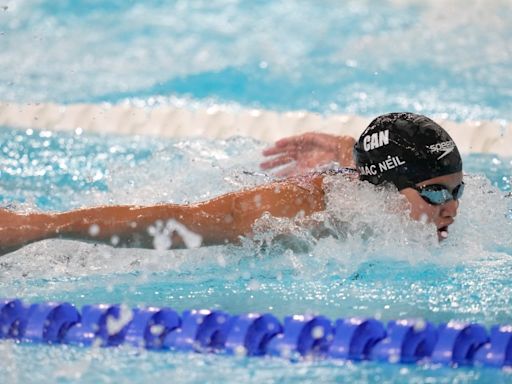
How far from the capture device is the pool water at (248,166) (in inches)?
96.2

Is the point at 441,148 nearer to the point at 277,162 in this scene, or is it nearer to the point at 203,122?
the point at 277,162

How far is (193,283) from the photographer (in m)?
2.79

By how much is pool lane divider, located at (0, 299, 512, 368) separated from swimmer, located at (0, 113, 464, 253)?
26 cm

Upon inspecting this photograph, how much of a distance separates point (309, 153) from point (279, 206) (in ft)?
3.42

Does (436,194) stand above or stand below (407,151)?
below

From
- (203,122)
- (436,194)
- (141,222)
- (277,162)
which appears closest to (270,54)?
(203,122)

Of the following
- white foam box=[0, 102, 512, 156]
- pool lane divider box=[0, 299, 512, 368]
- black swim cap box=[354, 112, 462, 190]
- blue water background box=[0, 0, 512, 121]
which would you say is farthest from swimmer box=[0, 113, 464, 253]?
blue water background box=[0, 0, 512, 121]

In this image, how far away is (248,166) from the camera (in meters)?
4.11

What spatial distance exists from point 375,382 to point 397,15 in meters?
4.72

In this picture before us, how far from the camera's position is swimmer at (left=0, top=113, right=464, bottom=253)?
2527 millimetres

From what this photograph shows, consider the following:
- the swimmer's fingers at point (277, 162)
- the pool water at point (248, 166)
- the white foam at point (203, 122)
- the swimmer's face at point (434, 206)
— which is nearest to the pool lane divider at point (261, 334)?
the pool water at point (248, 166)

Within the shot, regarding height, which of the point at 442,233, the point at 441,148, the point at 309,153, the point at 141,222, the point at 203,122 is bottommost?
the point at 442,233

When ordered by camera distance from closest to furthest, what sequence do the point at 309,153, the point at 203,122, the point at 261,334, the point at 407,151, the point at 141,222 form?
the point at 261,334, the point at 141,222, the point at 407,151, the point at 309,153, the point at 203,122

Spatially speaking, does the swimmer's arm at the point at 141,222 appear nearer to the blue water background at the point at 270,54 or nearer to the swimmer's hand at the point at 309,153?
the swimmer's hand at the point at 309,153
